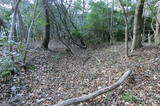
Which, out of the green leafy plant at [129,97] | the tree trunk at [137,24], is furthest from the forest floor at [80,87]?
the tree trunk at [137,24]

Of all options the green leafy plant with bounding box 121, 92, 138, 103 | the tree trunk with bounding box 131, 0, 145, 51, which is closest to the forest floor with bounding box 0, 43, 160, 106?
the green leafy plant with bounding box 121, 92, 138, 103

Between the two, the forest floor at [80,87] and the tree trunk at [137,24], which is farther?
the tree trunk at [137,24]

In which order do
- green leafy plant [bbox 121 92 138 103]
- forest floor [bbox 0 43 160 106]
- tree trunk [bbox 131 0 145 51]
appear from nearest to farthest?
green leafy plant [bbox 121 92 138 103] → forest floor [bbox 0 43 160 106] → tree trunk [bbox 131 0 145 51]

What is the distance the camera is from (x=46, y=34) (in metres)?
13.3

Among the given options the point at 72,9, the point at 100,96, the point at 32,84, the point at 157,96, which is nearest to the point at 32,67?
the point at 32,84

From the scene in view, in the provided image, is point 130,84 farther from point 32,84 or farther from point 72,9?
point 72,9

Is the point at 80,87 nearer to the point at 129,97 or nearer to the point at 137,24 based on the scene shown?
the point at 129,97

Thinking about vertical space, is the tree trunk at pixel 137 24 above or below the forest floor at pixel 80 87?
above

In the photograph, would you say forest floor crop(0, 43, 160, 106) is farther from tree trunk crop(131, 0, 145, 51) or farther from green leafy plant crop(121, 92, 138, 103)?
tree trunk crop(131, 0, 145, 51)

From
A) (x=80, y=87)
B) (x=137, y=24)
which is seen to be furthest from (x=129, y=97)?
(x=137, y=24)

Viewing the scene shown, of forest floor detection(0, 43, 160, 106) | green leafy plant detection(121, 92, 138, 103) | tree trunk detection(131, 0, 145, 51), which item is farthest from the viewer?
tree trunk detection(131, 0, 145, 51)

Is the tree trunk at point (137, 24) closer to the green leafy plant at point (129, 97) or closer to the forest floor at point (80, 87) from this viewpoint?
the forest floor at point (80, 87)

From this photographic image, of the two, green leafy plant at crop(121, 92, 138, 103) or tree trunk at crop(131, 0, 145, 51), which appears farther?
tree trunk at crop(131, 0, 145, 51)

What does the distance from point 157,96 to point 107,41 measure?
13.4 m
